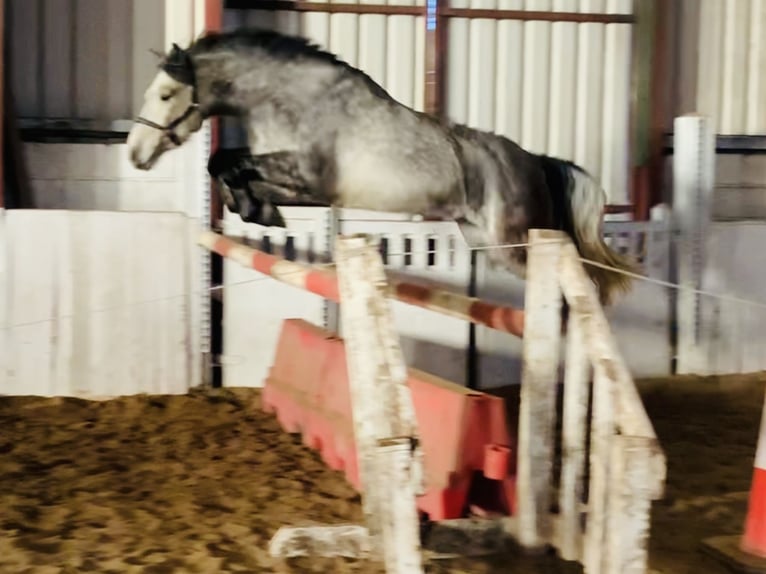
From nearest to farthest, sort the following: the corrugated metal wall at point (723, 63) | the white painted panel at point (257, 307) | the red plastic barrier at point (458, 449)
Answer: the red plastic barrier at point (458, 449)
the white painted panel at point (257, 307)
the corrugated metal wall at point (723, 63)

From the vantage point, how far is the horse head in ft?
10.9

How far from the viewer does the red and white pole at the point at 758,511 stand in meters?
2.23

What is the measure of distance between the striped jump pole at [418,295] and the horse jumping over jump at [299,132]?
0.28 meters

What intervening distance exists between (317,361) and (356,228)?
3.44ft

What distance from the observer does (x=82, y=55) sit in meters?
4.51

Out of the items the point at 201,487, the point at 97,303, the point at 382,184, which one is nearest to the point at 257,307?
the point at 97,303

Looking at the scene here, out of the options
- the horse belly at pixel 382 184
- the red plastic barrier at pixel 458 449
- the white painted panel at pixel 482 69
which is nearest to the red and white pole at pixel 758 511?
the red plastic barrier at pixel 458 449

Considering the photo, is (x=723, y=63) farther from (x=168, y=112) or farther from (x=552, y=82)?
(x=168, y=112)

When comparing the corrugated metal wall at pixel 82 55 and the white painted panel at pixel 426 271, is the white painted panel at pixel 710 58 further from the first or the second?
the corrugated metal wall at pixel 82 55

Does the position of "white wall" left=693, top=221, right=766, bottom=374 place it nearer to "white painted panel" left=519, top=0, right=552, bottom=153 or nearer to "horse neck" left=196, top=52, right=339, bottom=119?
"white painted panel" left=519, top=0, right=552, bottom=153

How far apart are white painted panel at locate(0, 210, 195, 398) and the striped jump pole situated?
33.1 inches

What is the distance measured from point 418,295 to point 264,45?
1.10m

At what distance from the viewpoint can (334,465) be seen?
3.13 metres

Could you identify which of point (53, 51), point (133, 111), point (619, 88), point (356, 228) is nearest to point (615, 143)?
point (619, 88)
